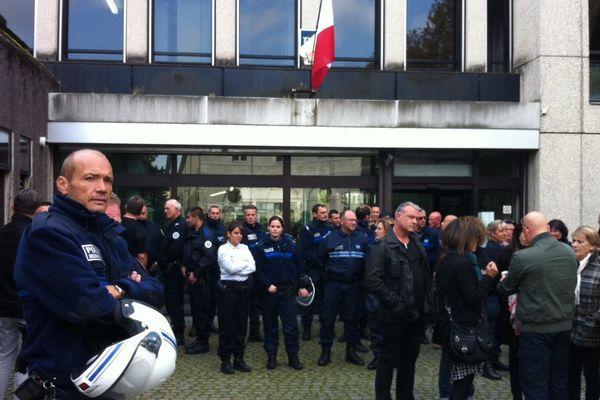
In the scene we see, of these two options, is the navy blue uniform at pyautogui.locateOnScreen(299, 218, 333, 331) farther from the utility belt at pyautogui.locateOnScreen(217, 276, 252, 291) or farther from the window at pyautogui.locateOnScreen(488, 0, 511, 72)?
the window at pyautogui.locateOnScreen(488, 0, 511, 72)

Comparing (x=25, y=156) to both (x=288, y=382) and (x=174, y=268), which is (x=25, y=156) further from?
(x=288, y=382)

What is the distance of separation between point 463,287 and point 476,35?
896 cm

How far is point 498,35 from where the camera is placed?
13.7m

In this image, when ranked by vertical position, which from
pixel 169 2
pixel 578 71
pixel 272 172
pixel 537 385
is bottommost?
pixel 537 385

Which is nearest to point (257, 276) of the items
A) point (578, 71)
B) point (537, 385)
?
point (537, 385)

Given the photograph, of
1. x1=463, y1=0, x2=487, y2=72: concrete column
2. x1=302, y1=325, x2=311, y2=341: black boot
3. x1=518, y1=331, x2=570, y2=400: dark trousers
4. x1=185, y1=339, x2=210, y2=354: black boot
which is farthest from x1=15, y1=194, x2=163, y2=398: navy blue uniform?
x1=463, y1=0, x2=487, y2=72: concrete column

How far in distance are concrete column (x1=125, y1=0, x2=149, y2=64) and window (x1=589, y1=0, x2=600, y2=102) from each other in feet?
29.4

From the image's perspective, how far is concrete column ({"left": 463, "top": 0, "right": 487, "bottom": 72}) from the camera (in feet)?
42.5

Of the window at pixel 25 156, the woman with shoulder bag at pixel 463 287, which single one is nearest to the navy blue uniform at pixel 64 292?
the woman with shoulder bag at pixel 463 287

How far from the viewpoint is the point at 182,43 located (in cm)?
1270

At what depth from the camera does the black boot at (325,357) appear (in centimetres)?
823

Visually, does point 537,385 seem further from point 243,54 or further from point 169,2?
point 169,2

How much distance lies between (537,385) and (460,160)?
8063mm

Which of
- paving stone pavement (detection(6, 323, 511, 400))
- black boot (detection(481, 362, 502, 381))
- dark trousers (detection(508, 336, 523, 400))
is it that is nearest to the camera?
dark trousers (detection(508, 336, 523, 400))
